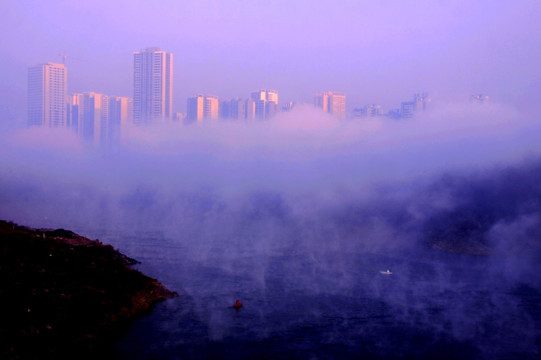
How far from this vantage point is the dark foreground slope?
27781 mm

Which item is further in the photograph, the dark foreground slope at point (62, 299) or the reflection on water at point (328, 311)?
the reflection on water at point (328, 311)

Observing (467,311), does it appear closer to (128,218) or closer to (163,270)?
(163,270)

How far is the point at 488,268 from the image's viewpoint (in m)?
64.9

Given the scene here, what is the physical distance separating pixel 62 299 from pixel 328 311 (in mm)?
19701

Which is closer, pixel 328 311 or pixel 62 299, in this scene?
pixel 62 299

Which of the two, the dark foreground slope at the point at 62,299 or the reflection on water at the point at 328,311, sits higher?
the dark foreground slope at the point at 62,299

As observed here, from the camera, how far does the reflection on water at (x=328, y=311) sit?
30.9 meters

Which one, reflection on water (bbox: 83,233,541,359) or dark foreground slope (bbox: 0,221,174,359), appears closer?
dark foreground slope (bbox: 0,221,174,359)

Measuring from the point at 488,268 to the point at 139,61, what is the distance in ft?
496

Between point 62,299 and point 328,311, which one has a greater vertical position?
point 62,299

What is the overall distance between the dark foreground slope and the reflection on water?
2.08 m

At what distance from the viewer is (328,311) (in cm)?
3919

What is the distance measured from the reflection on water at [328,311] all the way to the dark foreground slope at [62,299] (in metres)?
2.08

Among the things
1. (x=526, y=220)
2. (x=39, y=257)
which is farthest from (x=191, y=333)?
(x=526, y=220)
